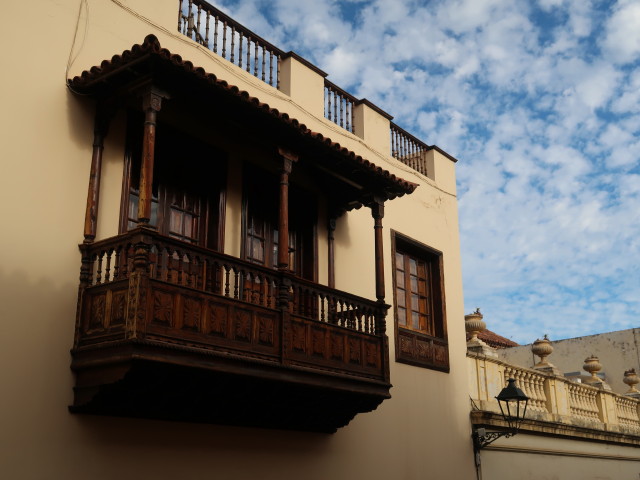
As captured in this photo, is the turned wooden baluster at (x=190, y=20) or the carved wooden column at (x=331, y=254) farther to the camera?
the carved wooden column at (x=331, y=254)

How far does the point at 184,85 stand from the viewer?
778 cm

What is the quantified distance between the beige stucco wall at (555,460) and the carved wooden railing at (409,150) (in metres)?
4.81

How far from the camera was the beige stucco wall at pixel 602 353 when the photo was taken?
23266 mm

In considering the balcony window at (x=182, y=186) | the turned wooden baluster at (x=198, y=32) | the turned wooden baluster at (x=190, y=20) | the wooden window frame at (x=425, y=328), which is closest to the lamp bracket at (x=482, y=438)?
the wooden window frame at (x=425, y=328)

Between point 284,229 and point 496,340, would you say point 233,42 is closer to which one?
point 284,229

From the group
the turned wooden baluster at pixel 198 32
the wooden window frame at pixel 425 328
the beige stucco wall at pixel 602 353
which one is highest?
the turned wooden baluster at pixel 198 32

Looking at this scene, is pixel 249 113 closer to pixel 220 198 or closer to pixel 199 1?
pixel 220 198

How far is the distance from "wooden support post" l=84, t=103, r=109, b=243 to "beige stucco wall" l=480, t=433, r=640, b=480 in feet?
25.5

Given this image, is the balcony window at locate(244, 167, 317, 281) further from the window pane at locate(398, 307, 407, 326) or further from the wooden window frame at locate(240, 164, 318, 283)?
the window pane at locate(398, 307, 407, 326)

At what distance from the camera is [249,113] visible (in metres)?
8.46

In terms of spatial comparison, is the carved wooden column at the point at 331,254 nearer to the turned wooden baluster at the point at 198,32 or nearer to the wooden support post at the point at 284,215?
the wooden support post at the point at 284,215

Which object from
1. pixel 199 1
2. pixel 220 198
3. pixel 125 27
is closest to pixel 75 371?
pixel 220 198

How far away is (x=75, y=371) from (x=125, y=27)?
386 centimetres

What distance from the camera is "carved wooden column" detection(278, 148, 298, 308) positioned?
8.32m
